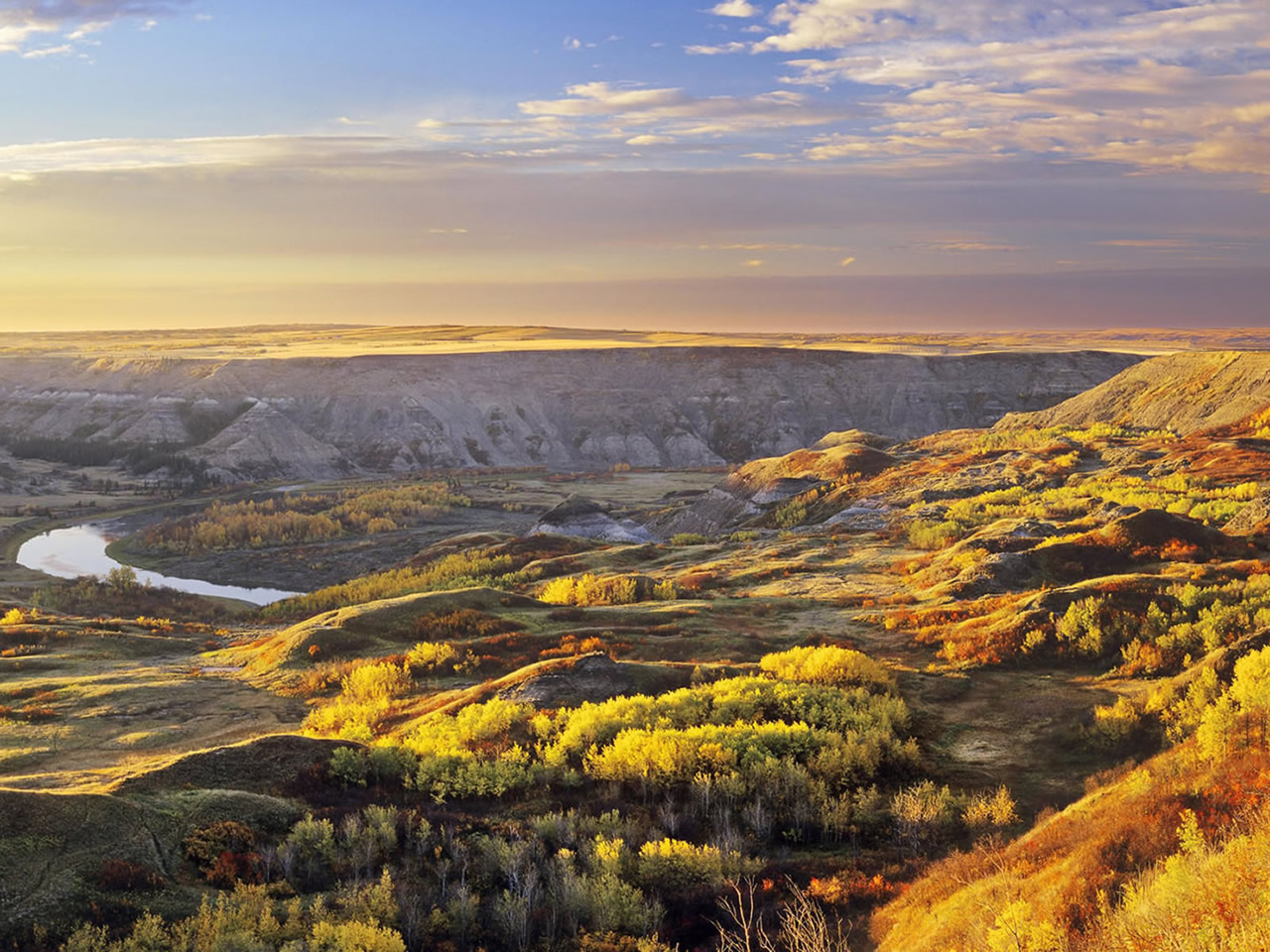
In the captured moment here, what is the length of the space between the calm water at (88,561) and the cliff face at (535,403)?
39.9 metres

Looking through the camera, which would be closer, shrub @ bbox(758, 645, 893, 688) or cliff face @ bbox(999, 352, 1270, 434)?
shrub @ bbox(758, 645, 893, 688)

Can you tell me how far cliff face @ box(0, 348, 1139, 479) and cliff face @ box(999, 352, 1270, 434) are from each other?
6804 centimetres

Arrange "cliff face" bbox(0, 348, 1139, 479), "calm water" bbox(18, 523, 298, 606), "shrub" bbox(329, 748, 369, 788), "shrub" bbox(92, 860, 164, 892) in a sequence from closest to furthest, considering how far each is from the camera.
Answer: "shrub" bbox(92, 860, 164, 892)
"shrub" bbox(329, 748, 369, 788)
"calm water" bbox(18, 523, 298, 606)
"cliff face" bbox(0, 348, 1139, 479)

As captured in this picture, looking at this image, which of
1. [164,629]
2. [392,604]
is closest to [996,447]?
[392,604]

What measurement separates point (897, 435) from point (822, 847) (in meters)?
143

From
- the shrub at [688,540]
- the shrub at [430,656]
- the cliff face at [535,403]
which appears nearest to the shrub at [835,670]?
the shrub at [430,656]

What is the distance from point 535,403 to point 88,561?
91322 millimetres

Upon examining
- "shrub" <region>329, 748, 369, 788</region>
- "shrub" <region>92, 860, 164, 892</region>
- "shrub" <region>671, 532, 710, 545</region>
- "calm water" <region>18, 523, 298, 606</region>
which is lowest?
"calm water" <region>18, 523, 298, 606</region>

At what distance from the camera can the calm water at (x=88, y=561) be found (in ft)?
239

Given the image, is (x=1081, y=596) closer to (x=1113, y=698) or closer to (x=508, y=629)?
(x=1113, y=698)

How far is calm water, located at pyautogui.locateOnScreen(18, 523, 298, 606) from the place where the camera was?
7275cm

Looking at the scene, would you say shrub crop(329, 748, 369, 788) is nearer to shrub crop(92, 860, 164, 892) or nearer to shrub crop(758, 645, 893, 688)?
shrub crop(92, 860, 164, 892)

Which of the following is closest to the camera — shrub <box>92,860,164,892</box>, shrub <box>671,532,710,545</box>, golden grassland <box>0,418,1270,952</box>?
golden grassland <box>0,418,1270,952</box>

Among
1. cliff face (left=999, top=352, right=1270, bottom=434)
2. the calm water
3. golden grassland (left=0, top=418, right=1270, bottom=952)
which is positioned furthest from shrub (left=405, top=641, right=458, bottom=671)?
cliff face (left=999, top=352, right=1270, bottom=434)
